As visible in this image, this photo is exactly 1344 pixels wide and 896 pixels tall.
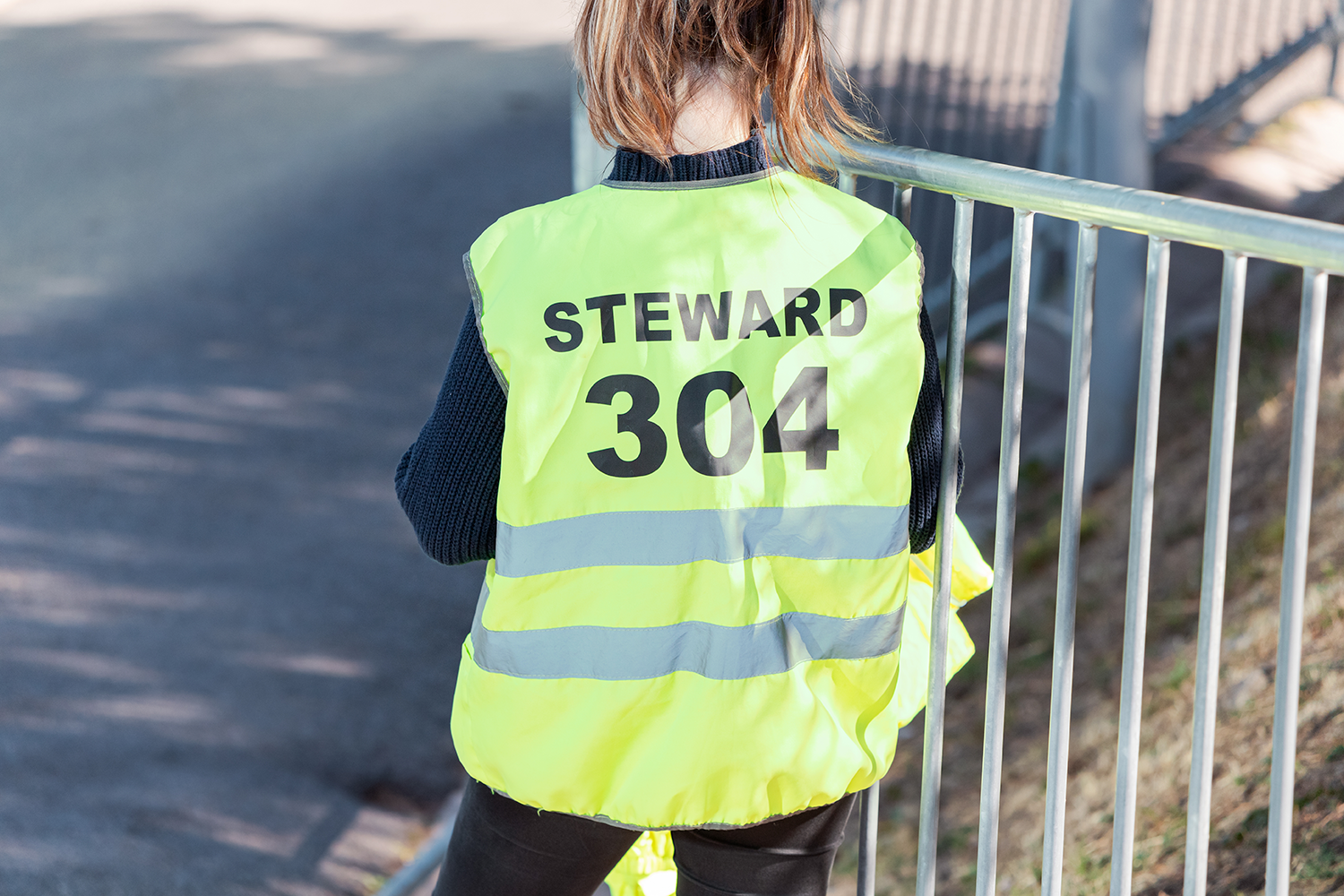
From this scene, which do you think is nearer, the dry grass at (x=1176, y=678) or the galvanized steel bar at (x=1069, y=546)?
the galvanized steel bar at (x=1069, y=546)

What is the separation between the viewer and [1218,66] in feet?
18.8

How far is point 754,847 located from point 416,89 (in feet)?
26.9

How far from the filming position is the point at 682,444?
1.50 meters

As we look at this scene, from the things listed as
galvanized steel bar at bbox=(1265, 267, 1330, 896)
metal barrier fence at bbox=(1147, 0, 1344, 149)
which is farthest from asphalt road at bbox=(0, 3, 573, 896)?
metal barrier fence at bbox=(1147, 0, 1344, 149)

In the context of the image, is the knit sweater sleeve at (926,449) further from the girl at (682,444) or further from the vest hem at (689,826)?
the vest hem at (689,826)

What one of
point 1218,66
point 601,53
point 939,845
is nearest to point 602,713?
point 601,53

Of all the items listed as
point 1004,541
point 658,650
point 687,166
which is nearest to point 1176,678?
point 1004,541

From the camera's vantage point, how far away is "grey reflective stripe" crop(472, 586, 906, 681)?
1.52 meters

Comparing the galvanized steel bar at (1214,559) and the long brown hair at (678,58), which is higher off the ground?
the long brown hair at (678,58)

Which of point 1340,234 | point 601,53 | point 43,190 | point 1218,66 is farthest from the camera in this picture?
point 43,190

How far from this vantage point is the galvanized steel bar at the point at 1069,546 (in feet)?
5.60

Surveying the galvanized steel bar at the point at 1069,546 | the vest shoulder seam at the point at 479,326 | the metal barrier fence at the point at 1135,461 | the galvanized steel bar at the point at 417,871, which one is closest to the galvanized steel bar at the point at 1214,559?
the metal barrier fence at the point at 1135,461

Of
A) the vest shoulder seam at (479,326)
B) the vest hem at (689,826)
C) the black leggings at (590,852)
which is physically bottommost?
the black leggings at (590,852)

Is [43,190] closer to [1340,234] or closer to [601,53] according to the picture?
[601,53]
